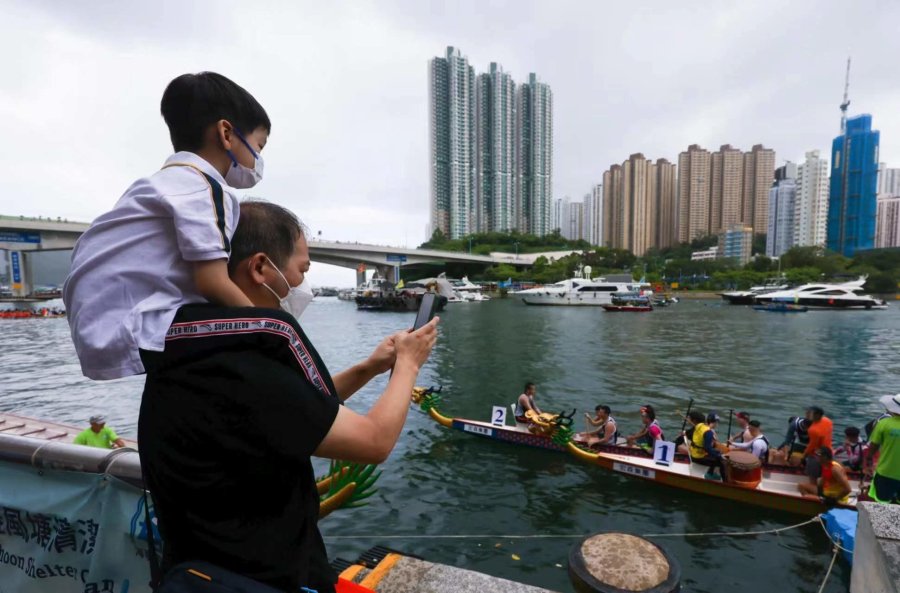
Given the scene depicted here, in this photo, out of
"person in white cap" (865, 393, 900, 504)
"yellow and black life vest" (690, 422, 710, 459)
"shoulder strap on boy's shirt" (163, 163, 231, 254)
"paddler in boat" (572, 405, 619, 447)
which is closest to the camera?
"shoulder strap on boy's shirt" (163, 163, 231, 254)

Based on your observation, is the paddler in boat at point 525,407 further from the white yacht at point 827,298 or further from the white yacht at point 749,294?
the white yacht at point 749,294

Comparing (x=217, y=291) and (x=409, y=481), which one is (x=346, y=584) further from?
(x=409, y=481)

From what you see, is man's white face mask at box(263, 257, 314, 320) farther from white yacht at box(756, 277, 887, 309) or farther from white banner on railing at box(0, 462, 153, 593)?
white yacht at box(756, 277, 887, 309)

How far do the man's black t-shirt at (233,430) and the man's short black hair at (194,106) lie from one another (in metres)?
0.69

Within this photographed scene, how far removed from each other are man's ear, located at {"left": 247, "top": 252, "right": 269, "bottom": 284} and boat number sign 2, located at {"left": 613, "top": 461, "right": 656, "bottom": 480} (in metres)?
11.8

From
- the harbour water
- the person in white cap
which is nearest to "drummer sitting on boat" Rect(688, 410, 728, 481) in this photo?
the harbour water

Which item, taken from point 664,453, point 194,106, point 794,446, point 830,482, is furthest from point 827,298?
point 194,106

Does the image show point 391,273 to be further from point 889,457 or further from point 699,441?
point 889,457

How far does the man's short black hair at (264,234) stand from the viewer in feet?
4.80

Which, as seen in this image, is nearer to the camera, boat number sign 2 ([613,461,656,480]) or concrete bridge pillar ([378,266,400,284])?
boat number sign 2 ([613,461,656,480])

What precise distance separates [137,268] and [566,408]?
18389 mm

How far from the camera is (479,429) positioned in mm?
14156

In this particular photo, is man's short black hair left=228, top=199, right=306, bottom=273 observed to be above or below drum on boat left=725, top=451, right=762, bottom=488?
above

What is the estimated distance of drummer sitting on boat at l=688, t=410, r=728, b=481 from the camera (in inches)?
410
